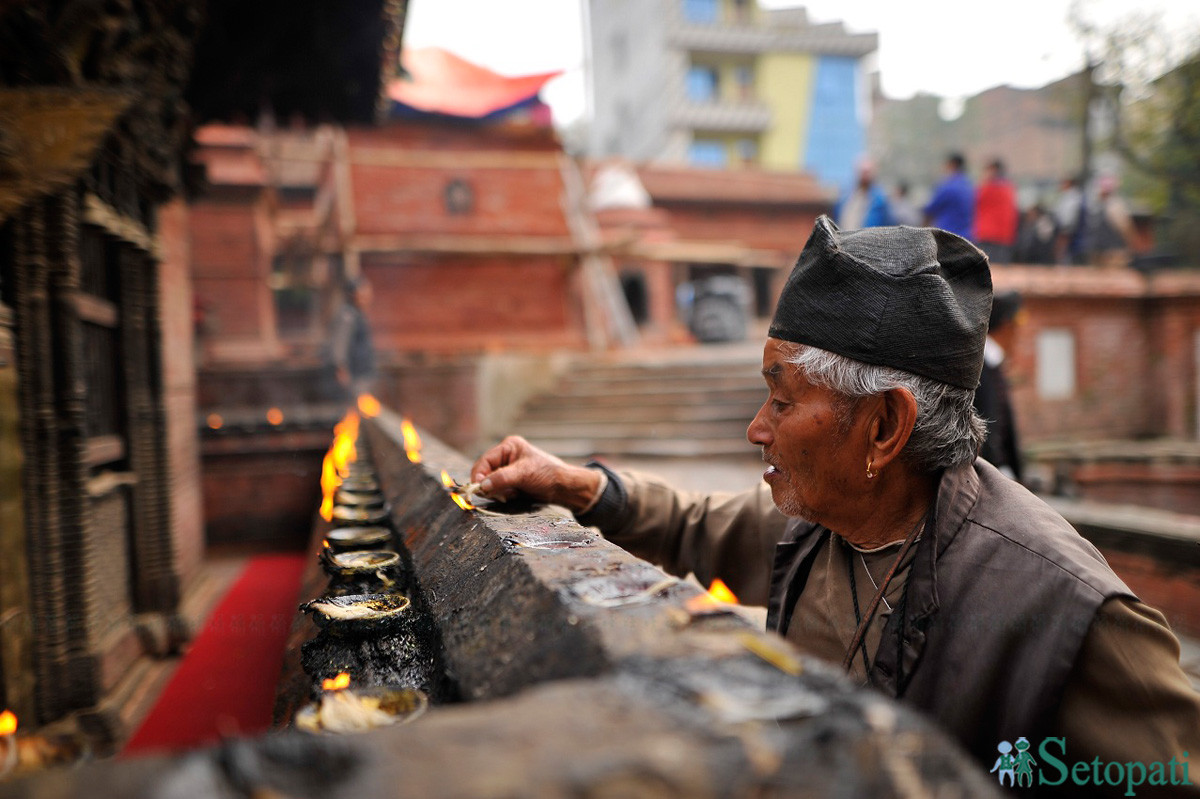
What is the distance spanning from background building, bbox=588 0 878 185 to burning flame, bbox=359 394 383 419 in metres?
26.4

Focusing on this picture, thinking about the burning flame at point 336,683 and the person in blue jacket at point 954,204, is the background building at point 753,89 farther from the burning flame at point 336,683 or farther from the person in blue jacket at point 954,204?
the burning flame at point 336,683

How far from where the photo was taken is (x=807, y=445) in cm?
179

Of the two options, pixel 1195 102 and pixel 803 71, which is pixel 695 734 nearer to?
pixel 1195 102

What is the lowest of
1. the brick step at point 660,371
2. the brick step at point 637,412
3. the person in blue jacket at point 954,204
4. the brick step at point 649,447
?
the brick step at point 649,447

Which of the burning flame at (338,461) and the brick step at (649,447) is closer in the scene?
the burning flame at (338,461)

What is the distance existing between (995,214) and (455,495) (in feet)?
34.4

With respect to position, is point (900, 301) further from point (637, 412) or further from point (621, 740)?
point (637, 412)

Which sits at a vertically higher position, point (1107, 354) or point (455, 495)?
point (1107, 354)

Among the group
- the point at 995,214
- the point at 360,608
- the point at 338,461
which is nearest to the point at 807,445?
the point at 360,608

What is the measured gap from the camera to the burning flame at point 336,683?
1.35 m

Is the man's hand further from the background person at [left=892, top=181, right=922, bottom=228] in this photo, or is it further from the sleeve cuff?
the background person at [left=892, top=181, right=922, bottom=228]

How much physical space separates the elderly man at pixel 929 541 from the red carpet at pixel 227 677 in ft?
7.35

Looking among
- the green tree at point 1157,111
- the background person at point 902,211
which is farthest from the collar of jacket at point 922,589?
the green tree at point 1157,111

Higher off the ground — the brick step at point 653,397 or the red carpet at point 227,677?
the brick step at point 653,397
